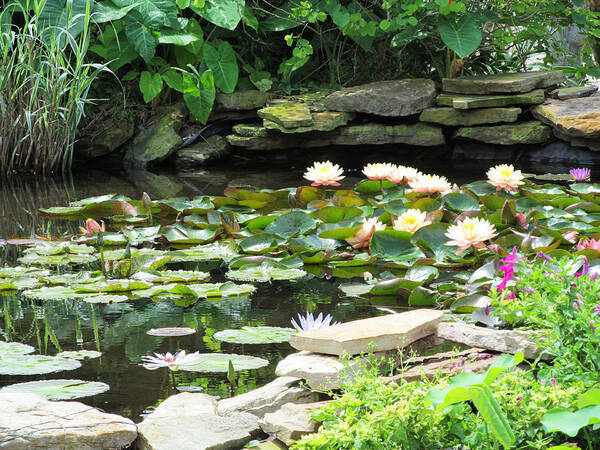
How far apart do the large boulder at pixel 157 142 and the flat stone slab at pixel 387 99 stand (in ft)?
4.40

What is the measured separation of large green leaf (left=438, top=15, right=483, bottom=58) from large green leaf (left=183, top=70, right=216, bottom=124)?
6.43ft

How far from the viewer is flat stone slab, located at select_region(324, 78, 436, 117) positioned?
20.7 ft

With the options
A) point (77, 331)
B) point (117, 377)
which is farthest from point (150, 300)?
point (117, 377)

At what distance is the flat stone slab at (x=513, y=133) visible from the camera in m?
6.10

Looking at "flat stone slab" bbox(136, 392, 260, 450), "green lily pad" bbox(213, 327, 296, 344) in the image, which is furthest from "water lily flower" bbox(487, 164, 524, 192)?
"flat stone slab" bbox(136, 392, 260, 450)

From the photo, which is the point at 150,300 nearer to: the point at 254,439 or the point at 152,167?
the point at 254,439

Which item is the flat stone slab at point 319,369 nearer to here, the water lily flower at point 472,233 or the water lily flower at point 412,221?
the water lily flower at point 472,233

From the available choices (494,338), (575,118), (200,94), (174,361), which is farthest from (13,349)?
(575,118)

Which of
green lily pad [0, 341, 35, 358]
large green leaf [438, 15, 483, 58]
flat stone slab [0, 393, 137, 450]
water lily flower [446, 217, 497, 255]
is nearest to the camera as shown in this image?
flat stone slab [0, 393, 137, 450]

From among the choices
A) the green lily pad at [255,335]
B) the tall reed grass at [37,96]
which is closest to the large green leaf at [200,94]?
the tall reed grass at [37,96]

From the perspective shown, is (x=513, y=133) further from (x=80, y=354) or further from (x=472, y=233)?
(x=80, y=354)

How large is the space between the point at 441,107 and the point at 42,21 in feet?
11.3

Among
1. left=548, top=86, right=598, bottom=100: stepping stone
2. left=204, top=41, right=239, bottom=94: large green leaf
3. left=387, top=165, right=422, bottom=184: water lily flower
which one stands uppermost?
left=204, top=41, right=239, bottom=94: large green leaf

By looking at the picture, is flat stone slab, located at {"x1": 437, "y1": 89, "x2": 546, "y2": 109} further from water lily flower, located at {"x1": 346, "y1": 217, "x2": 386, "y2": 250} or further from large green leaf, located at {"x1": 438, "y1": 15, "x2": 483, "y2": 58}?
water lily flower, located at {"x1": 346, "y1": 217, "x2": 386, "y2": 250}
